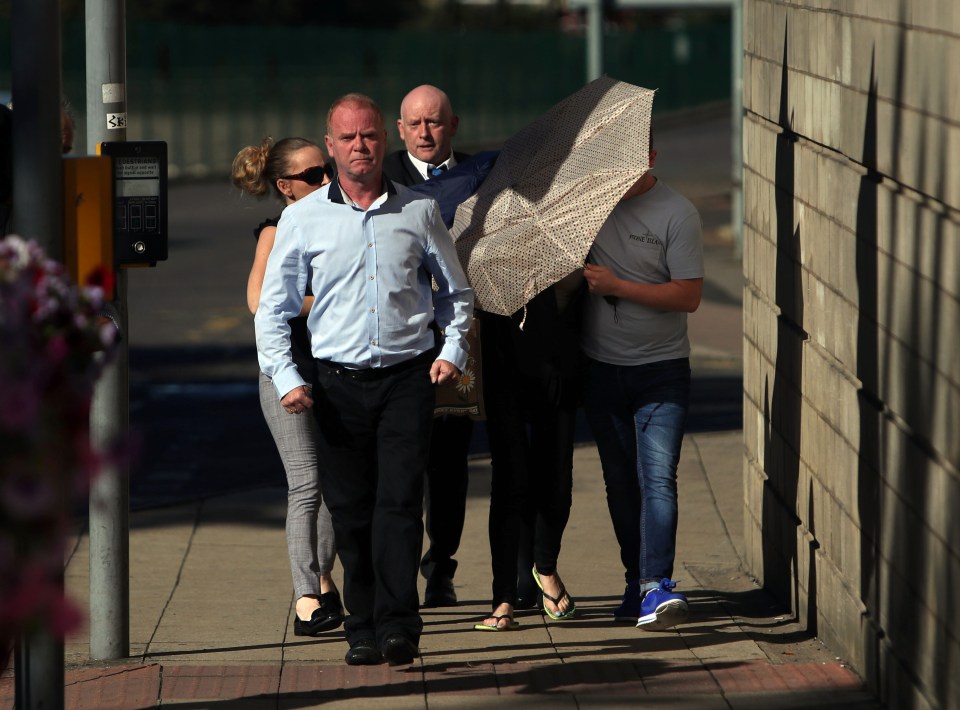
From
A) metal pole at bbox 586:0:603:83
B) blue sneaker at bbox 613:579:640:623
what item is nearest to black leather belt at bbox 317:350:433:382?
blue sneaker at bbox 613:579:640:623

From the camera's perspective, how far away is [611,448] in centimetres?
614

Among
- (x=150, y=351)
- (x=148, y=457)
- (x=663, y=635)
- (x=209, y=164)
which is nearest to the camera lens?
(x=663, y=635)

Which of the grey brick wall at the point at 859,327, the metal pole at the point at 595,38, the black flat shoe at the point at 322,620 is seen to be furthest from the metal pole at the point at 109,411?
the metal pole at the point at 595,38

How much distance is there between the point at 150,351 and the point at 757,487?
7785 millimetres

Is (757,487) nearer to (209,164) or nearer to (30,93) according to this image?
(30,93)

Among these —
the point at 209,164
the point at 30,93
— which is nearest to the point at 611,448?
the point at 30,93

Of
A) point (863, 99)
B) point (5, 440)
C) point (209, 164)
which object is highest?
point (863, 99)

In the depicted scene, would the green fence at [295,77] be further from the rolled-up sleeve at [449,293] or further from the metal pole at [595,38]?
the rolled-up sleeve at [449,293]

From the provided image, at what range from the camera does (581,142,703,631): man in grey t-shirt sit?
5.91m

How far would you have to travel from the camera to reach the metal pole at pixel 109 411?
18.0 feet

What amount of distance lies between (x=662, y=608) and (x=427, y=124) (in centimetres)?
200

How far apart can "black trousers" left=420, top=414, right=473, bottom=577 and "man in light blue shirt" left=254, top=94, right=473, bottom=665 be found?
0.87 metres

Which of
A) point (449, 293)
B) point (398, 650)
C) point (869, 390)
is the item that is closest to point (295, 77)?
point (449, 293)

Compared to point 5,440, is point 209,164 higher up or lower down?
lower down
